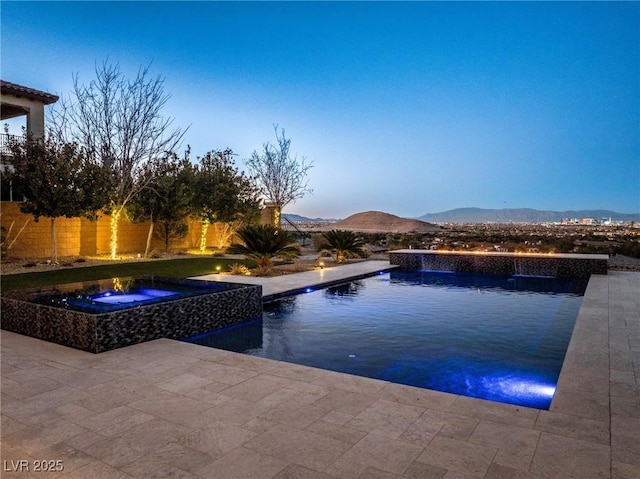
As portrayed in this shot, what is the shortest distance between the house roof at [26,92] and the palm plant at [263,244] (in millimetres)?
12842

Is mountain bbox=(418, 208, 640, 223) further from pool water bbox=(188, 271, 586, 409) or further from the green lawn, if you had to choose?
pool water bbox=(188, 271, 586, 409)

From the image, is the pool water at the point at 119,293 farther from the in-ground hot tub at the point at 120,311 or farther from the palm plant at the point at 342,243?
the palm plant at the point at 342,243

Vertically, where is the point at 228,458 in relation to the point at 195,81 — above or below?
below

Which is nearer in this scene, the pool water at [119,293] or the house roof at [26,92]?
the pool water at [119,293]

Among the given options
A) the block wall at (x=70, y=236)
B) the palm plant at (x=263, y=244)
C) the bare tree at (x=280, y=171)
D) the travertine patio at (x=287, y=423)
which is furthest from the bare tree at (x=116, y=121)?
the travertine patio at (x=287, y=423)

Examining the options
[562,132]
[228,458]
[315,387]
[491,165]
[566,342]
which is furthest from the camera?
[491,165]

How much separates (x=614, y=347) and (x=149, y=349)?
5.56 metres

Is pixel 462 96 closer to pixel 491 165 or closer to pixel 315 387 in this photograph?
pixel 491 165

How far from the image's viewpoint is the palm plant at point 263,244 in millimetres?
12109

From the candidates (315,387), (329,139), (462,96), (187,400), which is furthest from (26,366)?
(462,96)

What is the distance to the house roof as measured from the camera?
17969 mm

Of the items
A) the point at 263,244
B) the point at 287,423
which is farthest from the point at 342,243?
the point at 287,423

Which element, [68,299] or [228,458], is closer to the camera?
[228,458]

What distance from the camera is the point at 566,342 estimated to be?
6.18 meters
